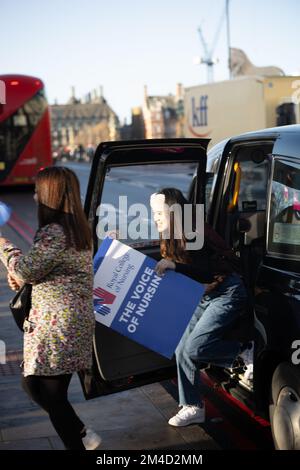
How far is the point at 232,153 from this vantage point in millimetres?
5633

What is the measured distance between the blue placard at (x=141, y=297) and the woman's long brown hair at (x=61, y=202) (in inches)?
25.2

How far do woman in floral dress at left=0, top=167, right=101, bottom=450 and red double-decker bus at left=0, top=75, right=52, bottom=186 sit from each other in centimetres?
2281

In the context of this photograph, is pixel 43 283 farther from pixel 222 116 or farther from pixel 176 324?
pixel 222 116

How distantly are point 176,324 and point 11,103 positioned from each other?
74.2 feet

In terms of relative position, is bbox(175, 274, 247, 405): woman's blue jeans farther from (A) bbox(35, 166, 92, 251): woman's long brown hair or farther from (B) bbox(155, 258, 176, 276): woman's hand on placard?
(A) bbox(35, 166, 92, 251): woman's long brown hair

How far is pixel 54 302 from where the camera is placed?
12.7 ft

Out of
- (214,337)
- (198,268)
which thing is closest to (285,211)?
(198,268)

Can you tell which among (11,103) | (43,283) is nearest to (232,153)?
(43,283)

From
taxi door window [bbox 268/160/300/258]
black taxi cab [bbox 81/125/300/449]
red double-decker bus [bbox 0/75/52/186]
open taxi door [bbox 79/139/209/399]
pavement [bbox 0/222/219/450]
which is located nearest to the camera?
black taxi cab [bbox 81/125/300/449]

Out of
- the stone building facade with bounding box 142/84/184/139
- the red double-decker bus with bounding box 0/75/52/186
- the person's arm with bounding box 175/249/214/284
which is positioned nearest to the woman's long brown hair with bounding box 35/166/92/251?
the person's arm with bounding box 175/249/214/284

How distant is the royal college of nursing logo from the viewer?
14.8ft

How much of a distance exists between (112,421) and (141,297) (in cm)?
114

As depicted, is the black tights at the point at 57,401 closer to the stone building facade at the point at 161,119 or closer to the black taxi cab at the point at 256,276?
the black taxi cab at the point at 256,276

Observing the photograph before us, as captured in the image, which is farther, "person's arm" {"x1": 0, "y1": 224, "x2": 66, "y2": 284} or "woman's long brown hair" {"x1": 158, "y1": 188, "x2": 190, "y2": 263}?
"woman's long brown hair" {"x1": 158, "y1": 188, "x2": 190, "y2": 263}
